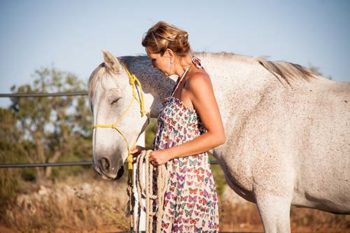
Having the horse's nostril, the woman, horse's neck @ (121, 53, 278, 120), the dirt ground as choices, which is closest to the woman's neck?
the woman

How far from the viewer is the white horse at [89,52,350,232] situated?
2707 millimetres

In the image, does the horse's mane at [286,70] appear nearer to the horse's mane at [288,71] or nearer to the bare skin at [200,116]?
the horse's mane at [288,71]

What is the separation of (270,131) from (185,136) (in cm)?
66

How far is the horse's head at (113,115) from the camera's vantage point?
3.06 metres

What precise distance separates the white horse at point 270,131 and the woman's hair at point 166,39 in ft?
2.19

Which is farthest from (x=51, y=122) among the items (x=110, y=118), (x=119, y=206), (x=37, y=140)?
(x=110, y=118)

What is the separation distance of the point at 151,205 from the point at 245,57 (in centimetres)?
144

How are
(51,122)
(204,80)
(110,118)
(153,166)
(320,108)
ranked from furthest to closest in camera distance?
(51,122), (110,118), (320,108), (153,166), (204,80)

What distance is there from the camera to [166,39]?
2459 millimetres

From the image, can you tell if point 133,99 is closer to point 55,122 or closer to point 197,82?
point 197,82

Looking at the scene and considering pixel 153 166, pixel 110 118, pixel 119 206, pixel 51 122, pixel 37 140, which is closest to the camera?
pixel 153 166

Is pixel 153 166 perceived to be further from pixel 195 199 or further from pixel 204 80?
pixel 204 80

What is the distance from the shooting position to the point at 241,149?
282cm

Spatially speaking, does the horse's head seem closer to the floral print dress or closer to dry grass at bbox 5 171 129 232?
the floral print dress
